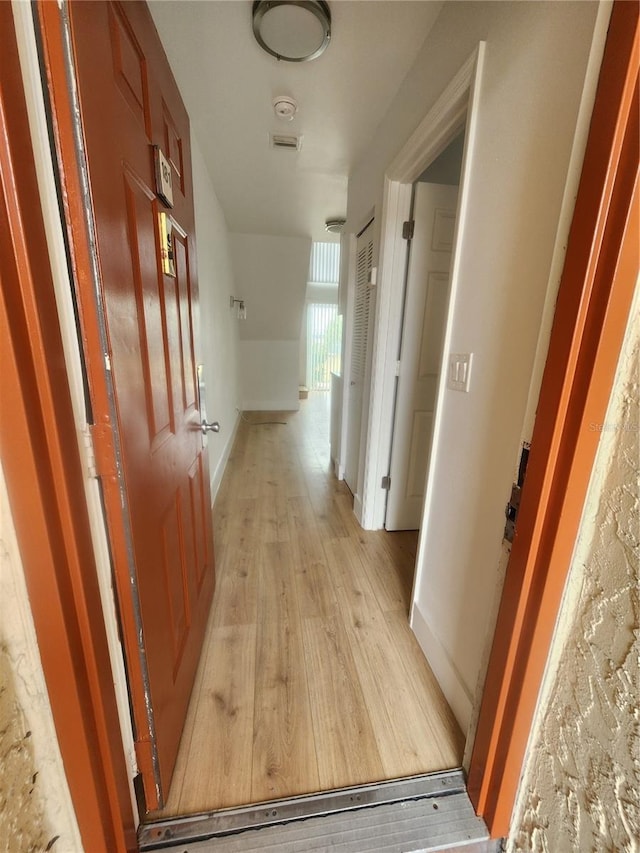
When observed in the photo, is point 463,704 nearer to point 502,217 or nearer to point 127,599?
point 127,599

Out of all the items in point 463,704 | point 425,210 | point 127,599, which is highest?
point 425,210

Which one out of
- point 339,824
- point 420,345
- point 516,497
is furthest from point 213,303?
point 339,824

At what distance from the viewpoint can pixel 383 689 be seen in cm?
126

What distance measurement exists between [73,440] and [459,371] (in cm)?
110

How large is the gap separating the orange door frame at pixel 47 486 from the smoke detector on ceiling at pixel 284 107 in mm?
1664

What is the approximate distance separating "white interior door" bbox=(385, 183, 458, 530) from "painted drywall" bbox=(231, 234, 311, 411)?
3.00m

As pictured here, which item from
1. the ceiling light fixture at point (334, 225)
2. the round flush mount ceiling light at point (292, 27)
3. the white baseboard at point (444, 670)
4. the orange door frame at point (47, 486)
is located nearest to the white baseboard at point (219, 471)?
the white baseboard at point (444, 670)

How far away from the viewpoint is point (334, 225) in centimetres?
383

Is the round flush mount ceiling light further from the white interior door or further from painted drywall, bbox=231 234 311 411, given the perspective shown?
painted drywall, bbox=231 234 311 411

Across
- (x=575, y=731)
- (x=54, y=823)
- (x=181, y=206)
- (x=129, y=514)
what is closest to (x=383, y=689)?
(x=575, y=731)

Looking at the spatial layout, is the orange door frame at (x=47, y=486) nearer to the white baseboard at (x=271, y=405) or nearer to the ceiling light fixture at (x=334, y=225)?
the ceiling light fixture at (x=334, y=225)

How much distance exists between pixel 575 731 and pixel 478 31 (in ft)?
6.32

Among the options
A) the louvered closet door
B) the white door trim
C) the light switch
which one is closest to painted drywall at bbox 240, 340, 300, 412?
the louvered closet door

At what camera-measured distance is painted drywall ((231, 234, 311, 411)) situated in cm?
444
